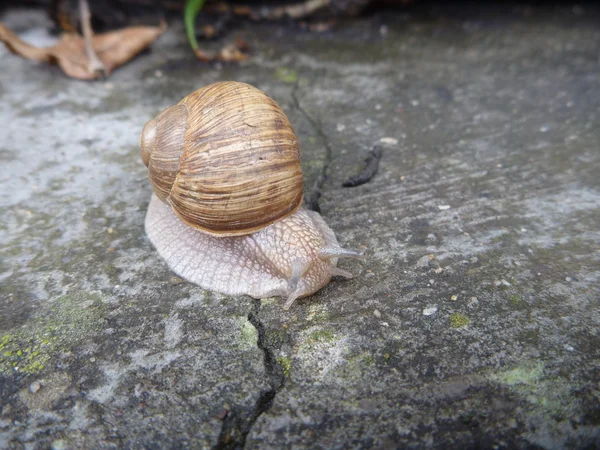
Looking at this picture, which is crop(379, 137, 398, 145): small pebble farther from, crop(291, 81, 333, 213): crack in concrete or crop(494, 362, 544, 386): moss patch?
crop(494, 362, 544, 386): moss patch

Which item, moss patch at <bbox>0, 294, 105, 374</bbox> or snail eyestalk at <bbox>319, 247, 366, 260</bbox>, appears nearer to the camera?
moss patch at <bbox>0, 294, 105, 374</bbox>

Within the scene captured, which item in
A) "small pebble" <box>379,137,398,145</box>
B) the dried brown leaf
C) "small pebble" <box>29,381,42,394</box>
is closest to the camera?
"small pebble" <box>29,381,42,394</box>

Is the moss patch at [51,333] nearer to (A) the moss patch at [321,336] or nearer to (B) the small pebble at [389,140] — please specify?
(A) the moss patch at [321,336]

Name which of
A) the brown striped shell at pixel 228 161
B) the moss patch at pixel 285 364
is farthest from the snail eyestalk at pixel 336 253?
the moss patch at pixel 285 364

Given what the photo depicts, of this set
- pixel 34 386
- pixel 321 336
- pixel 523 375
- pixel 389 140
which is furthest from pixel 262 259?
pixel 389 140

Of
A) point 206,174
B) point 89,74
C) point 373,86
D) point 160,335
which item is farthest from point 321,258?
point 89,74

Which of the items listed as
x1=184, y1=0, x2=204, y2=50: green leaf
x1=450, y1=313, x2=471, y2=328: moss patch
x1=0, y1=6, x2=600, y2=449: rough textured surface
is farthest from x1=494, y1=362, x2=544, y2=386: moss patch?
x1=184, y1=0, x2=204, y2=50: green leaf

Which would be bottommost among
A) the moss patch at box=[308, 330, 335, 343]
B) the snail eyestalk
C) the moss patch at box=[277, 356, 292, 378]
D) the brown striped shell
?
the moss patch at box=[277, 356, 292, 378]
